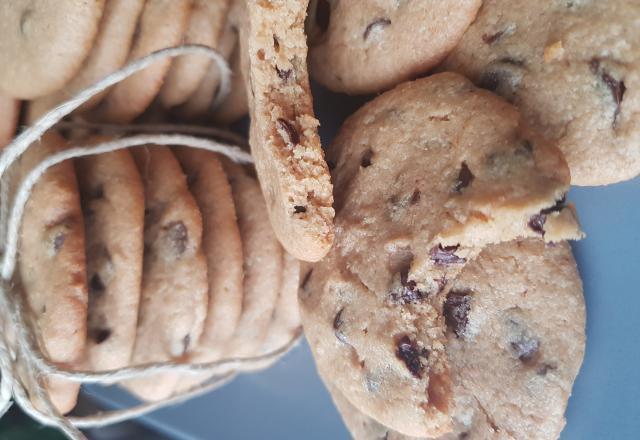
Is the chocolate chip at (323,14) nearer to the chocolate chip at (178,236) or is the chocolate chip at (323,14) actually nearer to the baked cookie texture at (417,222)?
the baked cookie texture at (417,222)

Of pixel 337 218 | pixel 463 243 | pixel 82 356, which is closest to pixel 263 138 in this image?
pixel 337 218

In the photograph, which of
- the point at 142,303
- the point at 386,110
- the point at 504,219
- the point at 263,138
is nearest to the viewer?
the point at 504,219

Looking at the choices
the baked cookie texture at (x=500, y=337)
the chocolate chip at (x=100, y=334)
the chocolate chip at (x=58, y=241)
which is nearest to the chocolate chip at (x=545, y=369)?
the baked cookie texture at (x=500, y=337)

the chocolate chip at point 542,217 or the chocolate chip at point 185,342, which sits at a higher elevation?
the chocolate chip at point 542,217

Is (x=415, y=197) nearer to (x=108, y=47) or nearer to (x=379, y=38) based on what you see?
(x=379, y=38)

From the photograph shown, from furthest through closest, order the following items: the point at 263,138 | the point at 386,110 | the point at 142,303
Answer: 1. the point at 142,303
2. the point at 386,110
3. the point at 263,138

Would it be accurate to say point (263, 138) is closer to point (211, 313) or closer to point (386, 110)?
point (386, 110)
